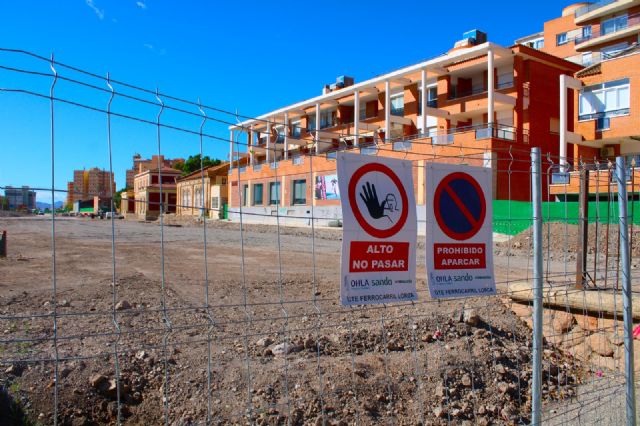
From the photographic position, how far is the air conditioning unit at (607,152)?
32450mm

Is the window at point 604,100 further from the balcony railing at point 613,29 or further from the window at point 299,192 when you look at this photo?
the window at point 299,192

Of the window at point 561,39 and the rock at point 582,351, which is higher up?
the window at point 561,39

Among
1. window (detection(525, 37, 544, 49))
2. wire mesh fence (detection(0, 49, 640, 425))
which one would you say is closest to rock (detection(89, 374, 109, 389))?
wire mesh fence (detection(0, 49, 640, 425))

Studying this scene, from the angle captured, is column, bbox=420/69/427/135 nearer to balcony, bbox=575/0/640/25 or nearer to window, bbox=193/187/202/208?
window, bbox=193/187/202/208

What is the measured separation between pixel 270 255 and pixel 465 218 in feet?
49.1

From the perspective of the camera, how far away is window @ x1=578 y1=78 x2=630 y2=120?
29.7m

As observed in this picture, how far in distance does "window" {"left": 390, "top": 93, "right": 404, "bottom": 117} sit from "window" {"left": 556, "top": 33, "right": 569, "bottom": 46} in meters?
24.0

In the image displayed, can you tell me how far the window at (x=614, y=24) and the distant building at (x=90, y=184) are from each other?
53667 mm

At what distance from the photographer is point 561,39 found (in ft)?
177

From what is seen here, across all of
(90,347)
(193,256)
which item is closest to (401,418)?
(90,347)

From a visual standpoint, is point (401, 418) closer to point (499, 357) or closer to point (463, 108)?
point (499, 357)

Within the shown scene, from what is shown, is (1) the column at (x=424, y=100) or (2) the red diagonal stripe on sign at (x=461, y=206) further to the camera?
(1) the column at (x=424, y=100)

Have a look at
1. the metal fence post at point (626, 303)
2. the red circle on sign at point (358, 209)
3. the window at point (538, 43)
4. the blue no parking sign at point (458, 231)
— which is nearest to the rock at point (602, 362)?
the metal fence post at point (626, 303)

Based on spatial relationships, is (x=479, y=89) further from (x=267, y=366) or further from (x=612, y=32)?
(x=267, y=366)
